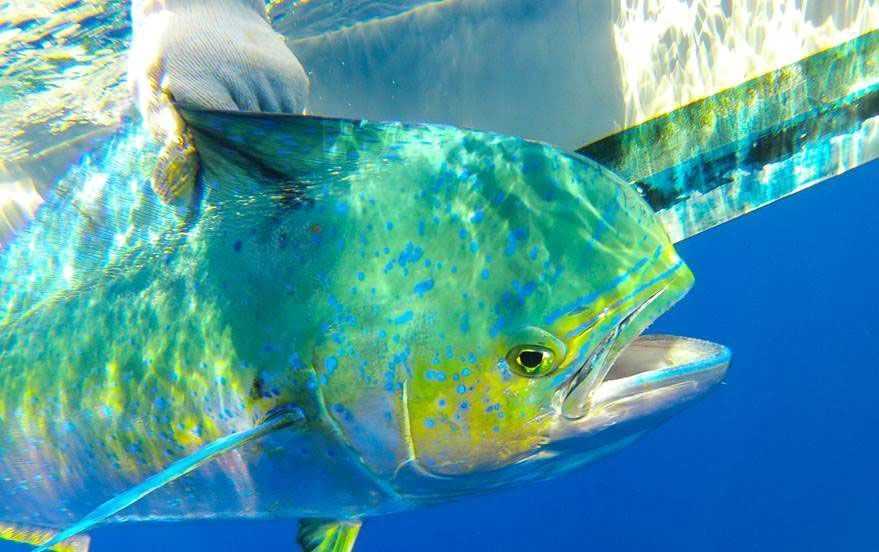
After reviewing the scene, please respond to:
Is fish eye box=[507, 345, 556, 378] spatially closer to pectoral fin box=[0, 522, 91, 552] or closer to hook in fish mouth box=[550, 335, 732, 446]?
hook in fish mouth box=[550, 335, 732, 446]

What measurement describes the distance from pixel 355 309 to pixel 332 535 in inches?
30.9

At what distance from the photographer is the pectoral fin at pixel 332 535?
5.81 feet

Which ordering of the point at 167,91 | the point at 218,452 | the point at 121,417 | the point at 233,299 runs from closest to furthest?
1. the point at 218,452
2. the point at 233,299
3. the point at 121,417
4. the point at 167,91

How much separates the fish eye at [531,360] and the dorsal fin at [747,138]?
2.46 m

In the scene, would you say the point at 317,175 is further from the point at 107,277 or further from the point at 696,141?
the point at 696,141

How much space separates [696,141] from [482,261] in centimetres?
272

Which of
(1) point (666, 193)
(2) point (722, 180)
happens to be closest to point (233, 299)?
(1) point (666, 193)

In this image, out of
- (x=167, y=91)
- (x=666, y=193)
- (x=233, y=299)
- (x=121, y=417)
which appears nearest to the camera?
(x=233, y=299)

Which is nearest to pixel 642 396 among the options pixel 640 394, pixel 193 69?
pixel 640 394

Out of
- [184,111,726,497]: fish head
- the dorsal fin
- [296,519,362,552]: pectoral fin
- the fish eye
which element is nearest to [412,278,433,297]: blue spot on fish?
[184,111,726,497]: fish head

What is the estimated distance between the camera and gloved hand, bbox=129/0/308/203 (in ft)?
5.55

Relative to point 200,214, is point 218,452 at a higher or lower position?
lower

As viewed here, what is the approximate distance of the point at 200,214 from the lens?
1.65 meters

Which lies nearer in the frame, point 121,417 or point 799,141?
point 121,417
